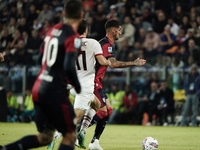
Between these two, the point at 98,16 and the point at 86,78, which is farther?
the point at 98,16

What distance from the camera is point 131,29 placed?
1652cm

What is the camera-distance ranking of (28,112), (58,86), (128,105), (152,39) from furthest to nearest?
(28,112) < (152,39) < (128,105) < (58,86)

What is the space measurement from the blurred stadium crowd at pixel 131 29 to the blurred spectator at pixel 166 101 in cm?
41

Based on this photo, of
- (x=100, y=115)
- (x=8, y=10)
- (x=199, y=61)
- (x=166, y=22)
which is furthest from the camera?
(x=8, y=10)

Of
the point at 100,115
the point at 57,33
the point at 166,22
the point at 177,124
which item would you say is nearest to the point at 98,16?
the point at 166,22

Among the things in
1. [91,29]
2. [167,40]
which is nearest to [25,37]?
[91,29]

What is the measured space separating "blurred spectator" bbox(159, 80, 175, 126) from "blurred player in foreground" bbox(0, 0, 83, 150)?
1078cm

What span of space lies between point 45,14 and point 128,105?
711 cm

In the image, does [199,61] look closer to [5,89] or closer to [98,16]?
[98,16]

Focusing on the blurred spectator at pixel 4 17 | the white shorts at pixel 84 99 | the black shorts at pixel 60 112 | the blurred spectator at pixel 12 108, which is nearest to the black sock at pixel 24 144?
the black shorts at pixel 60 112

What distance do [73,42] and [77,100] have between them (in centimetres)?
265

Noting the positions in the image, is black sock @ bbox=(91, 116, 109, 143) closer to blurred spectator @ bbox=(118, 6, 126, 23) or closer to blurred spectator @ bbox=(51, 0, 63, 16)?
blurred spectator @ bbox=(118, 6, 126, 23)

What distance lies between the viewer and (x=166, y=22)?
651 inches

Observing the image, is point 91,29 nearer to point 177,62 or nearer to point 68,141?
point 177,62
